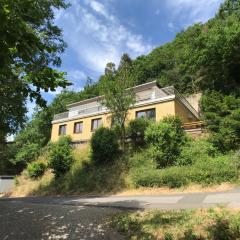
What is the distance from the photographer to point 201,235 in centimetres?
674

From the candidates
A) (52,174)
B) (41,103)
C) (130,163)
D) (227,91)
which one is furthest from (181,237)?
(227,91)

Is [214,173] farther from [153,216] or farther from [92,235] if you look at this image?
[92,235]

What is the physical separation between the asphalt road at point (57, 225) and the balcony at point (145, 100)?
62.1ft

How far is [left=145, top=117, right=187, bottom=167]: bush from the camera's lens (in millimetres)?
20203

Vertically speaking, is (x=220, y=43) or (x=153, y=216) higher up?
(x=220, y=43)

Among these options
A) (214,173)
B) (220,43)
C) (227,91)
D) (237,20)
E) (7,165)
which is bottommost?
(214,173)

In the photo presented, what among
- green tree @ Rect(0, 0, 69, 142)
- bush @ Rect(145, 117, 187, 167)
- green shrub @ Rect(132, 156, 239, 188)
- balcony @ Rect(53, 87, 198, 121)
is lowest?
green shrub @ Rect(132, 156, 239, 188)

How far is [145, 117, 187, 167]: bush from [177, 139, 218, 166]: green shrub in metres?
0.46

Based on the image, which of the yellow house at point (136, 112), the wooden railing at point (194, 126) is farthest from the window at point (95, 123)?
the wooden railing at point (194, 126)

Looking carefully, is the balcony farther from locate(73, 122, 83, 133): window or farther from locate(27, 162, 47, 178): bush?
locate(27, 162, 47, 178): bush

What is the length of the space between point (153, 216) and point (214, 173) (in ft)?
27.3

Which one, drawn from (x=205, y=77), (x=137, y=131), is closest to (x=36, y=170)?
(x=137, y=131)

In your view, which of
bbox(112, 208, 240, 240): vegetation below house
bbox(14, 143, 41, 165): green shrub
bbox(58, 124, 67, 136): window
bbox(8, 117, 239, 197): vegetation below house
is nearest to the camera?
bbox(112, 208, 240, 240): vegetation below house

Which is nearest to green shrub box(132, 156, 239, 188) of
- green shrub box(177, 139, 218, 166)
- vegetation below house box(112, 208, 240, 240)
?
green shrub box(177, 139, 218, 166)
